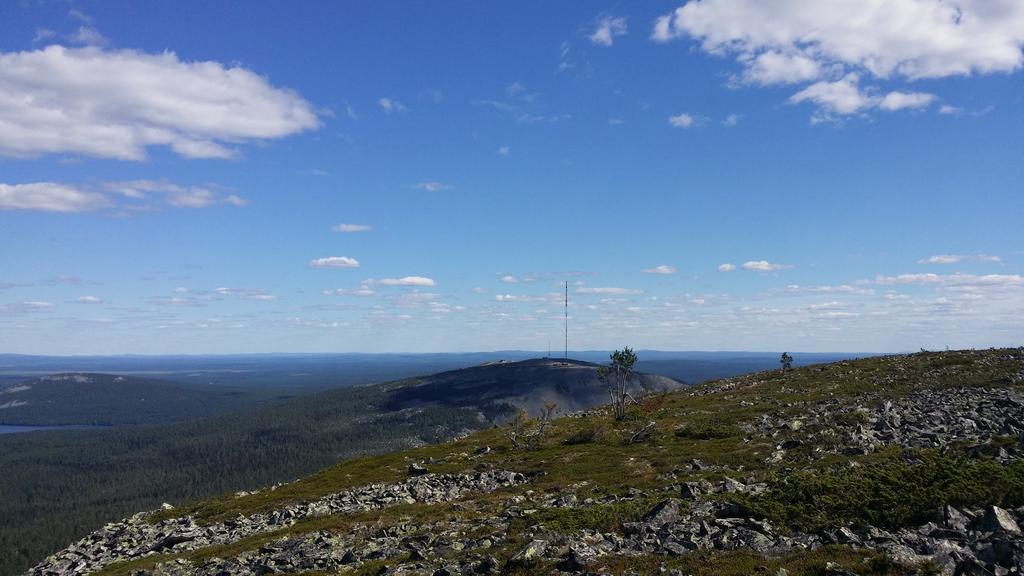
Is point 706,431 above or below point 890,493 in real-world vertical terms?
below

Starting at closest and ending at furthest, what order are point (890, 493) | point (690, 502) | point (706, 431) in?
1. point (890, 493)
2. point (690, 502)
3. point (706, 431)

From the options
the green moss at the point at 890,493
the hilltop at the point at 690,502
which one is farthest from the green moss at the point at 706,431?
the green moss at the point at 890,493

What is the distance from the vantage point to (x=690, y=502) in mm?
29750

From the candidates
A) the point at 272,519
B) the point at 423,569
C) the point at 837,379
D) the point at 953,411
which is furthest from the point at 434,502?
the point at 837,379

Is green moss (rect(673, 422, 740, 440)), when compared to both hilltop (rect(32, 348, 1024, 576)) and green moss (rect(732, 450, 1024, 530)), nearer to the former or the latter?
hilltop (rect(32, 348, 1024, 576))

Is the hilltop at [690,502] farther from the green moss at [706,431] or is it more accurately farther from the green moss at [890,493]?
the green moss at [706,431]

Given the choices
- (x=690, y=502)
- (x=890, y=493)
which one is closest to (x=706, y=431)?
(x=690, y=502)

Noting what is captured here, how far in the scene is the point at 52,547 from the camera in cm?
19212

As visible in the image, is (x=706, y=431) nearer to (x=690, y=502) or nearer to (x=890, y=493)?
(x=690, y=502)

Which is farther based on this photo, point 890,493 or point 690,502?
point 690,502

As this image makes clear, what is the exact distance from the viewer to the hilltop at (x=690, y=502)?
22.3m

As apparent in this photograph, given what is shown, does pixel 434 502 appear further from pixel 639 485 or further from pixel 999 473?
pixel 999 473

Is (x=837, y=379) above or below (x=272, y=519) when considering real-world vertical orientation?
above

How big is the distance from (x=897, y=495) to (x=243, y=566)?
115 feet
